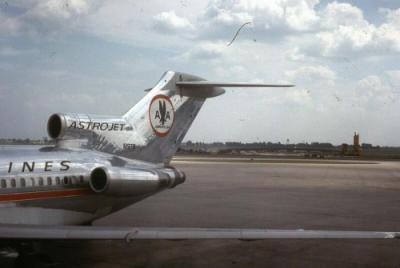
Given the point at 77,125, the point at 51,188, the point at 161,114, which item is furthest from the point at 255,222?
the point at 51,188

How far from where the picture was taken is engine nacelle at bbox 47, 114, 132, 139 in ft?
35.0

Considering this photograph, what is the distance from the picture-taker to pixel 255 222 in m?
14.5

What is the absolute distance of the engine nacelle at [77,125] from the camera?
10.7 meters

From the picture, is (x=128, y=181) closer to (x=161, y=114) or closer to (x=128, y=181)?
(x=128, y=181)

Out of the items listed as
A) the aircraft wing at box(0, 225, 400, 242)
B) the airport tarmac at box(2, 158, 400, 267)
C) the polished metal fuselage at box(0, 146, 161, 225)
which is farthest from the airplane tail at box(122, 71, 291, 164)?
the aircraft wing at box(0, 225, 400, 242)

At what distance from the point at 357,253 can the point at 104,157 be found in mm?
6110

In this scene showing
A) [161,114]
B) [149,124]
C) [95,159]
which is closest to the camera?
[95,159]

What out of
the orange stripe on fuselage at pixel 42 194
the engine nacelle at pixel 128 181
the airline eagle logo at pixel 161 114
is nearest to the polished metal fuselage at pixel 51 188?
the orange stripe on fuselage at pixel 42 194

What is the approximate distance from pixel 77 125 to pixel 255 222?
641 cm

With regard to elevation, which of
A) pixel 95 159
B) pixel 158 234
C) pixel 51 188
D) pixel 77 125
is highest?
pixel 77 125

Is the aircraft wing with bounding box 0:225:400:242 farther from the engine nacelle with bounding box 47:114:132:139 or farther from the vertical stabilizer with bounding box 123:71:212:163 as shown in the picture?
the vertical stabilizer with bounding box 123:71:212:163

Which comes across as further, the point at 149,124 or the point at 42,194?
the point at 149,124

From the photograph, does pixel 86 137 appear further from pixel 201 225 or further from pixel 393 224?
pixel 393 224

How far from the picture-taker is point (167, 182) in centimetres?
1141
